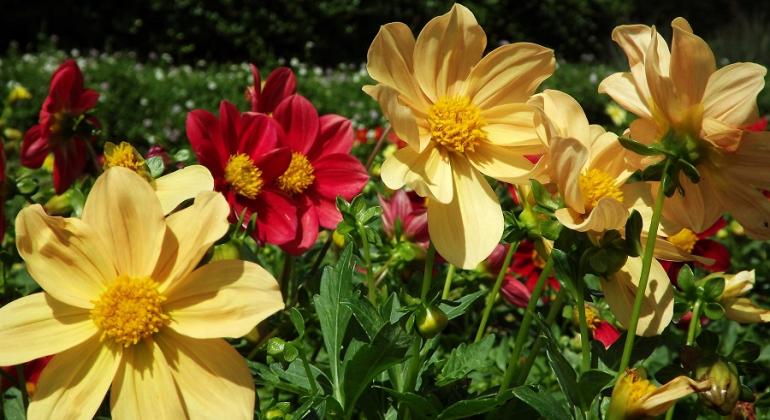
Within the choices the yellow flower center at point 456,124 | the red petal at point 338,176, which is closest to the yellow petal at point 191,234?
the yellow flower center at point 456,124

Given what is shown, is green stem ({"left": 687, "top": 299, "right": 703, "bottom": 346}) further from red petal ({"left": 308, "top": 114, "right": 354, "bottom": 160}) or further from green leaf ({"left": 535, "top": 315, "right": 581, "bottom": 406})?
red petal ({"left": 308, "top": 114, "right": 354, "bottom": 160})

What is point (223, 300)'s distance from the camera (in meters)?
0.69

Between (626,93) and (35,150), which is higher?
(626,93)

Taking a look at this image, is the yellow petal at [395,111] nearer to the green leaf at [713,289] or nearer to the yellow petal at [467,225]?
the yellow petal at [467,225]

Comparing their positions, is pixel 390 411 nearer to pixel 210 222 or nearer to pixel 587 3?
pixel 210 222

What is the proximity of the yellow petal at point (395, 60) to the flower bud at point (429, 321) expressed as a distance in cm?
22

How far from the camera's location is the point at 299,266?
1390 mm

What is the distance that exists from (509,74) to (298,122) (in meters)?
0.31

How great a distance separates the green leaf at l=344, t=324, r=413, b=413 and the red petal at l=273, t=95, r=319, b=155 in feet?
1.17

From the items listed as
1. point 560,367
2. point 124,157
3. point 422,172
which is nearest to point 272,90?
point 124,157

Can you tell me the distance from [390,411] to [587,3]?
8440mm

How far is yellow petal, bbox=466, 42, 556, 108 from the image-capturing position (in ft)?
2.69

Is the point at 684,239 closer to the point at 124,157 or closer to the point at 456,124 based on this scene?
the point at 456,124

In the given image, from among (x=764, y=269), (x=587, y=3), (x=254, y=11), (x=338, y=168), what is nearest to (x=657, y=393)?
(x=338, y=168)
